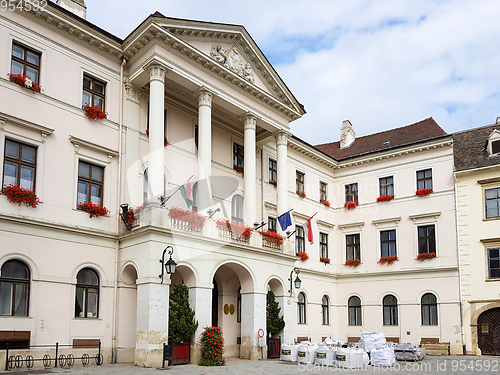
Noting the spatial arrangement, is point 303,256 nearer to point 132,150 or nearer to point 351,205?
point 351,205

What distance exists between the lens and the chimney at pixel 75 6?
21.3 m

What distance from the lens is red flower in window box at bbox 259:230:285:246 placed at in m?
22.7

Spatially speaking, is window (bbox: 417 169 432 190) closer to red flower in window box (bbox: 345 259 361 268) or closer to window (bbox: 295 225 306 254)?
red flower in window box (bbox: 345 259 361 268)

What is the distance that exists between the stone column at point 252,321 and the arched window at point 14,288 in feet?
28.2

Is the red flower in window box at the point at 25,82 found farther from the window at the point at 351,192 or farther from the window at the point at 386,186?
the window at the point at 386,186

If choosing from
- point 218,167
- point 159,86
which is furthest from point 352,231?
point 159,86

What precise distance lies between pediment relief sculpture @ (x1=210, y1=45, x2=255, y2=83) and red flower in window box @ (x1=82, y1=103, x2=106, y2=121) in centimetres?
521

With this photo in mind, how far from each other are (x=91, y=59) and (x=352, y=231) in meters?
18.8

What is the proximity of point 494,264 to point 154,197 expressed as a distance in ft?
60.1

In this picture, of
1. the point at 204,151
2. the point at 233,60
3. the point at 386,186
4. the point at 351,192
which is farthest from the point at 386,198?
the point at 204,151

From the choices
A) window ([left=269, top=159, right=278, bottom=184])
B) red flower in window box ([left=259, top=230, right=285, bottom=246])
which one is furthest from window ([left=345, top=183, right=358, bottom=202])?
red flower in window box ([left=259, top=230, right=285, bottom=246])

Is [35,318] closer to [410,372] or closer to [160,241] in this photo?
[160,241]

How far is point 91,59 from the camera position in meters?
19.5

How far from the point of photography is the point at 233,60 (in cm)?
2281
